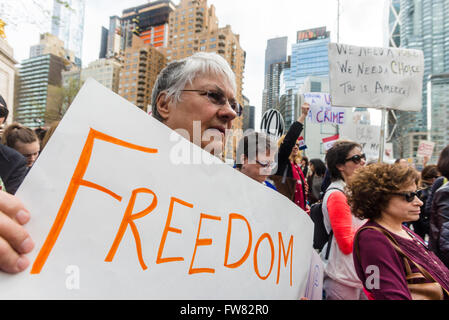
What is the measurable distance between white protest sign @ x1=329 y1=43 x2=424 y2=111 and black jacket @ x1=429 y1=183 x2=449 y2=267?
1846 millimetres

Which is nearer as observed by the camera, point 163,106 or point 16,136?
point 163,106

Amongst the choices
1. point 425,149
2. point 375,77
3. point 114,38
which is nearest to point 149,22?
point 114,38

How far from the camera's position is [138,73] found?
67.5 metres

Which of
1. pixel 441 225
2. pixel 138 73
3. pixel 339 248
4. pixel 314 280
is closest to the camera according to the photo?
pixel 314 280

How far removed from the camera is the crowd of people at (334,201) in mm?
1198

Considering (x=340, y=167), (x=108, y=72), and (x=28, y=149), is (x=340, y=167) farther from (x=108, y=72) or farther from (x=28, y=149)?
(x=108, y=72)

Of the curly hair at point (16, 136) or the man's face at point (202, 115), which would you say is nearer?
the man's face at point (202, 115)

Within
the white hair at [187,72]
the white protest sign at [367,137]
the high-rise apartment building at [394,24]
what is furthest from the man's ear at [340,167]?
the high-rise apartment building at [394,24]

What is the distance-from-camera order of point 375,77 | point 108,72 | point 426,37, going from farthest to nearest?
point 108,72, point 426,37, point 375,77

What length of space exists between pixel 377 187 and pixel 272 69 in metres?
2.37

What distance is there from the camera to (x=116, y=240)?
22.4 inches

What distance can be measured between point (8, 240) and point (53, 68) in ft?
69.0

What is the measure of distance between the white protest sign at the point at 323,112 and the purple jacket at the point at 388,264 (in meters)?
5.25

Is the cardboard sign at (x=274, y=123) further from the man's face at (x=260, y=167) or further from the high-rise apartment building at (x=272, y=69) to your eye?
the man's face at (x=260, y=167)
